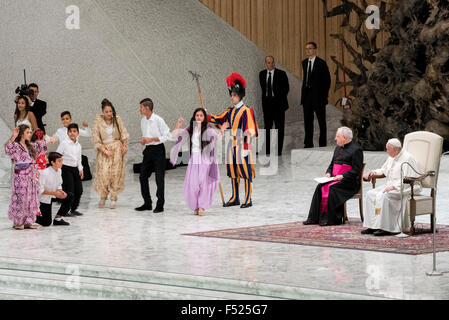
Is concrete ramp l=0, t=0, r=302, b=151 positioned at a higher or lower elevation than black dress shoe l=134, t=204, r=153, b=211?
higher

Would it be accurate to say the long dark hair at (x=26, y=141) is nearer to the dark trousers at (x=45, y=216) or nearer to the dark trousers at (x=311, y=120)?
the dark trousers at (x=45, y=216)

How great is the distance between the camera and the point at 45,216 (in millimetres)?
9164

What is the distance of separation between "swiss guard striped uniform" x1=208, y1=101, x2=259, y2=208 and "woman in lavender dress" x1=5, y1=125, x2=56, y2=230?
7.37ft

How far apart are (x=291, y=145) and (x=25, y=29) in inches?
225

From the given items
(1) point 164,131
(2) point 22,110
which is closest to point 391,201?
(1) point 164,131

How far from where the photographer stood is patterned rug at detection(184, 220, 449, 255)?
752 cm

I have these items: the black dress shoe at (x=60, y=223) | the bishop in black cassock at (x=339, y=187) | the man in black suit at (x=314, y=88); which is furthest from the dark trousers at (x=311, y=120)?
the black dress shoe at (x=60, y=223)

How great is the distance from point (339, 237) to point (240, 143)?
2.59 metres

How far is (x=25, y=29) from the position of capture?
13.1 metres

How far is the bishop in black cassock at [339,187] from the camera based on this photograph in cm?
888

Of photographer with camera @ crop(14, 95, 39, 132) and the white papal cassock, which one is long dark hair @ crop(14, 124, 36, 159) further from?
the white papal cassock

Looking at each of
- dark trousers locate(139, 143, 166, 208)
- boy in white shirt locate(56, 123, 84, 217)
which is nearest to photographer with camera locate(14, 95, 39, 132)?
boy in white shirt locate(56, 123, 84, 217)
